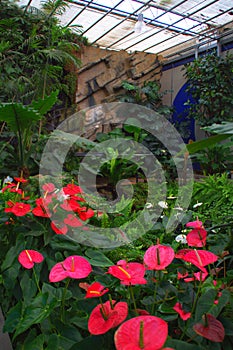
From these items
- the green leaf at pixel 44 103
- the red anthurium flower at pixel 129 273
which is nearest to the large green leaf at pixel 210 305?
the red anthurium flower at pixel 129 273

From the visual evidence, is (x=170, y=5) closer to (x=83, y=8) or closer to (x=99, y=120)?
(x=83, y=8)

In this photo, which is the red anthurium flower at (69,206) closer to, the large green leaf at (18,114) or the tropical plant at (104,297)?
the tropical plant at (104,297)

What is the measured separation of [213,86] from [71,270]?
5.97m

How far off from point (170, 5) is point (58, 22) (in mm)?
2339

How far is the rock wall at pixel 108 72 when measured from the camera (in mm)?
7453

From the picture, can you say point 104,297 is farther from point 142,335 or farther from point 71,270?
point 142,335

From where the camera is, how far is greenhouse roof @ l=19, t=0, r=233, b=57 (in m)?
5.81

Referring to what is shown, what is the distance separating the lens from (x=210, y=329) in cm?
49

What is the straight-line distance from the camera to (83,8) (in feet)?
19.4

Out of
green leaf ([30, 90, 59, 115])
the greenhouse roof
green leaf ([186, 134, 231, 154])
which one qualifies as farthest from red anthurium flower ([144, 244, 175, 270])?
the greenhouse roof

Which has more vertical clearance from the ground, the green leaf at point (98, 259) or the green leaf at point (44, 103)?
the green leaf at point (44, 103)

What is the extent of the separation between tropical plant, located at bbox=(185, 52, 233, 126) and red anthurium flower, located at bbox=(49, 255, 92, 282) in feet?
18.7

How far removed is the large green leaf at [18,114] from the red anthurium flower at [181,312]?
2.51 m

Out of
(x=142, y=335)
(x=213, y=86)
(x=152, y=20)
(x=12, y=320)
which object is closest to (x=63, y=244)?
(x=12, y=320)
